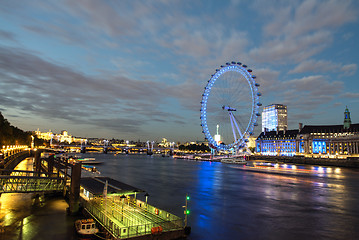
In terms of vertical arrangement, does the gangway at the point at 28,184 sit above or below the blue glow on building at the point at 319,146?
below

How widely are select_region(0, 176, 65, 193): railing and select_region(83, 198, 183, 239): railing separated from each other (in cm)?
828

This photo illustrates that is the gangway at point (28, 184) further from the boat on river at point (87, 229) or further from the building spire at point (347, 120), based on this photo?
the building spire at point (347, 120)

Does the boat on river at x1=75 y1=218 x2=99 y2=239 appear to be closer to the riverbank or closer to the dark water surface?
the dark water surface

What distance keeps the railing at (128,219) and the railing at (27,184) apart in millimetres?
8278

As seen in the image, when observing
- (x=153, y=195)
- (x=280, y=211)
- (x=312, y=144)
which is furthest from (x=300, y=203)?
(x=312, y=144)

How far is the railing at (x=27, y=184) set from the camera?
2800cm

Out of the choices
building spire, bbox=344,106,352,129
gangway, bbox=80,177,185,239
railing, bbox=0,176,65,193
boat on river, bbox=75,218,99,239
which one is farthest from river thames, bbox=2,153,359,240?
building spire, bbox=344,106,352,129

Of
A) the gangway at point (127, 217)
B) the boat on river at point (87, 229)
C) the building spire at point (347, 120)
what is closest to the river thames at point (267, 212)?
the boat on river at point (87, 229)

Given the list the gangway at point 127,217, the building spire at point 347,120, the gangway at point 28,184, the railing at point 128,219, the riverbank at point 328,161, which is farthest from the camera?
the building spire at point 347,120

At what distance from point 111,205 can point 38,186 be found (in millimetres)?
12218

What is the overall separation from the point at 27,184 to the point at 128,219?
1587 centimetres

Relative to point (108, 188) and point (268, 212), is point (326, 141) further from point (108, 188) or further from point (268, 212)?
point (108, 188)

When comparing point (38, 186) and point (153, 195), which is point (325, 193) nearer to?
point (153, 195)

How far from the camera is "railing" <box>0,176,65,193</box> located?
2800cm
